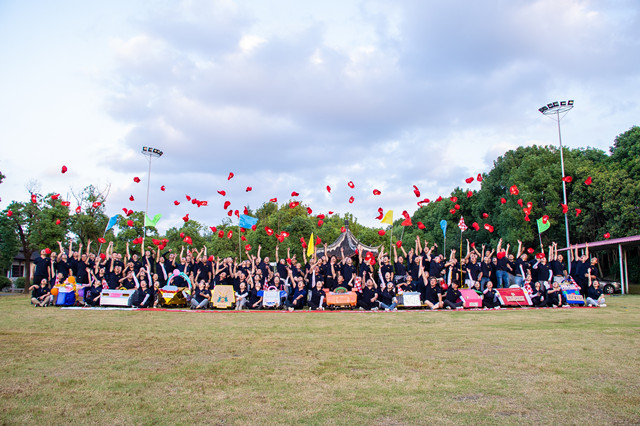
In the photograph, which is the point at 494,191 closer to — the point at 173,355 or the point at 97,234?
the point at 97,234

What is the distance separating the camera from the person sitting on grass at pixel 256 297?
15984mm

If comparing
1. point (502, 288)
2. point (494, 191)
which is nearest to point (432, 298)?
point (502, 288)

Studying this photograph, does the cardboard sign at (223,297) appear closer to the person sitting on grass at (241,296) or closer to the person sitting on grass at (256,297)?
the person sitting on grass at (241,296)

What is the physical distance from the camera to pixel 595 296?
51.6ft

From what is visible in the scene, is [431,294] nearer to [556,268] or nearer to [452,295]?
[452,295]

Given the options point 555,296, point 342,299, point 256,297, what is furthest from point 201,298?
point 555,296

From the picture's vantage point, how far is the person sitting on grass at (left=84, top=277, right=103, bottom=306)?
1616cm

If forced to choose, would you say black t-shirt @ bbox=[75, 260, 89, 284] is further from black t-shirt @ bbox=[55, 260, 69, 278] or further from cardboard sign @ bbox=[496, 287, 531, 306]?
cardboard sign @ bbox=[496, 287, 531, 306]

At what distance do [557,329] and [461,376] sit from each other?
16.7 ft

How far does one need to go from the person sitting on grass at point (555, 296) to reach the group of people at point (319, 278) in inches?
1.2

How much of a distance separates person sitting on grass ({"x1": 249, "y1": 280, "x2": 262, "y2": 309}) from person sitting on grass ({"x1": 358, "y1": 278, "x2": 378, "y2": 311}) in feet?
11.3

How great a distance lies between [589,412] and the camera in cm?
409

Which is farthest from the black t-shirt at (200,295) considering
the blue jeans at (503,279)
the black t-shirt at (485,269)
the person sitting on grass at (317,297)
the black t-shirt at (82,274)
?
the blue jeans at (503,279)

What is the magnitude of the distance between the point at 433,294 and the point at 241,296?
21.4ft
